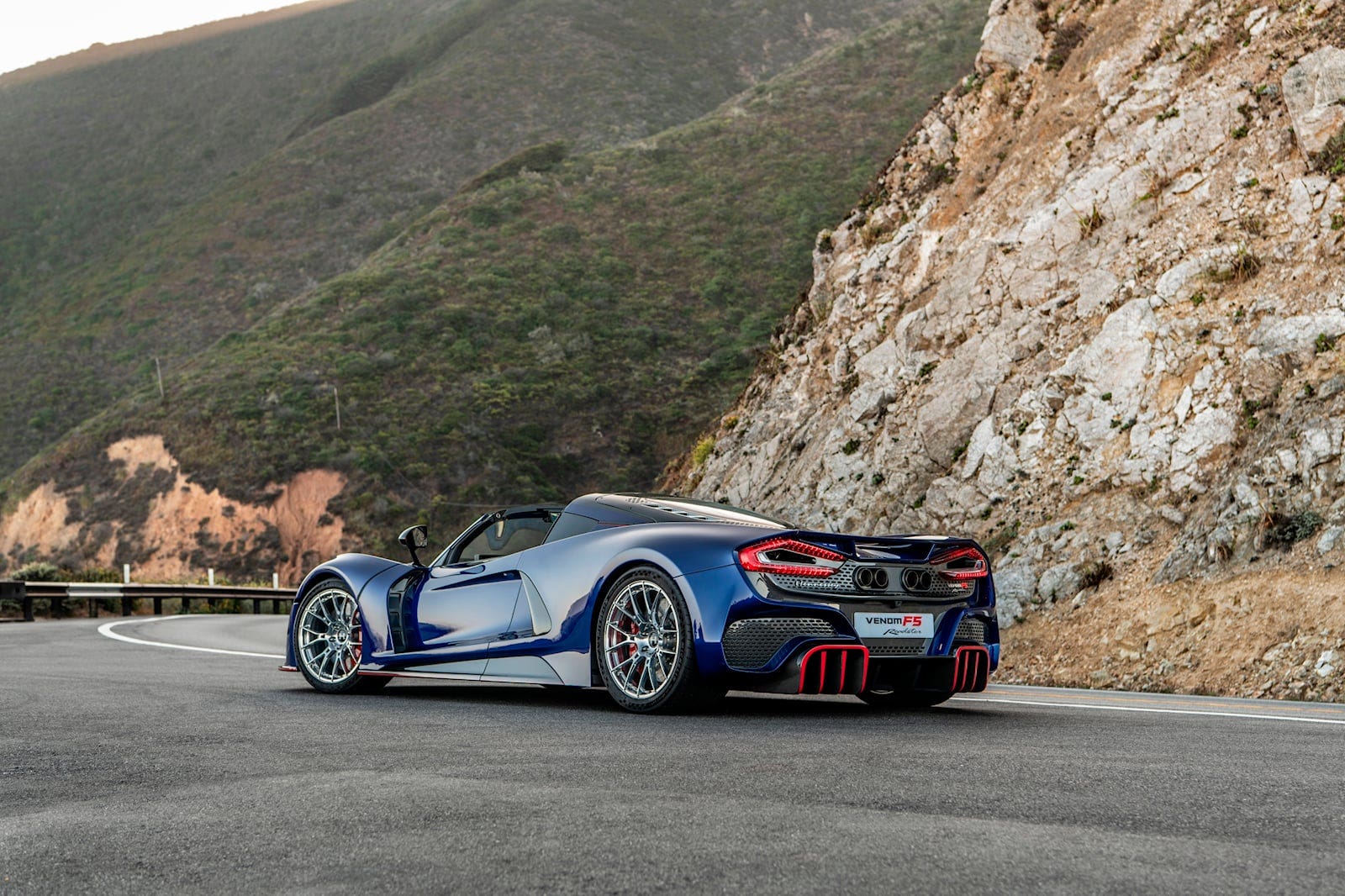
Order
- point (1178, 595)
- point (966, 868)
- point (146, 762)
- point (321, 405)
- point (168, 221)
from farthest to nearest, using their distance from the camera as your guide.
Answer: point (168, 221)
point (321, 405)
point (1178, 595)
point (146, 762)
point (966, 868)

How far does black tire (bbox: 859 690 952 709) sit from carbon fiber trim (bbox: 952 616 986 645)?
355mm

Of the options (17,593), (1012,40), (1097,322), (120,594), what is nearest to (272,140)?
(120,594)

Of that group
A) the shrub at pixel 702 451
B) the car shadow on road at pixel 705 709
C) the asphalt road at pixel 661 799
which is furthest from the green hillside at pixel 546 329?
the asphalt road at pixel 661 799

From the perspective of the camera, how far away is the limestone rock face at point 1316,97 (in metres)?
15.6

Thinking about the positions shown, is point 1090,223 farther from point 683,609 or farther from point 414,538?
point 683,609

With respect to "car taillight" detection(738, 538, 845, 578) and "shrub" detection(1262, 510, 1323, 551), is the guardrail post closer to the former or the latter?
"car taillight" detection(738, 538, 845, 578)

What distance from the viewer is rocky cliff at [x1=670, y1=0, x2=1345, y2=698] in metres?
11.6

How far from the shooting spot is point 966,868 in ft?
10.7

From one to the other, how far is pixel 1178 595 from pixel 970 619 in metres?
5.57

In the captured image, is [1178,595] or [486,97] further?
[486,97]

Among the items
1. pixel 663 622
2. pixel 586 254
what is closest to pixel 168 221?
pixel 586 254

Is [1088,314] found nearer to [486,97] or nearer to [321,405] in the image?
[321,405]

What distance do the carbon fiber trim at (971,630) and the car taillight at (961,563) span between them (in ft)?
0.74

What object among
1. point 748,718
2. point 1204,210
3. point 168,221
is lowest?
point 748,718
